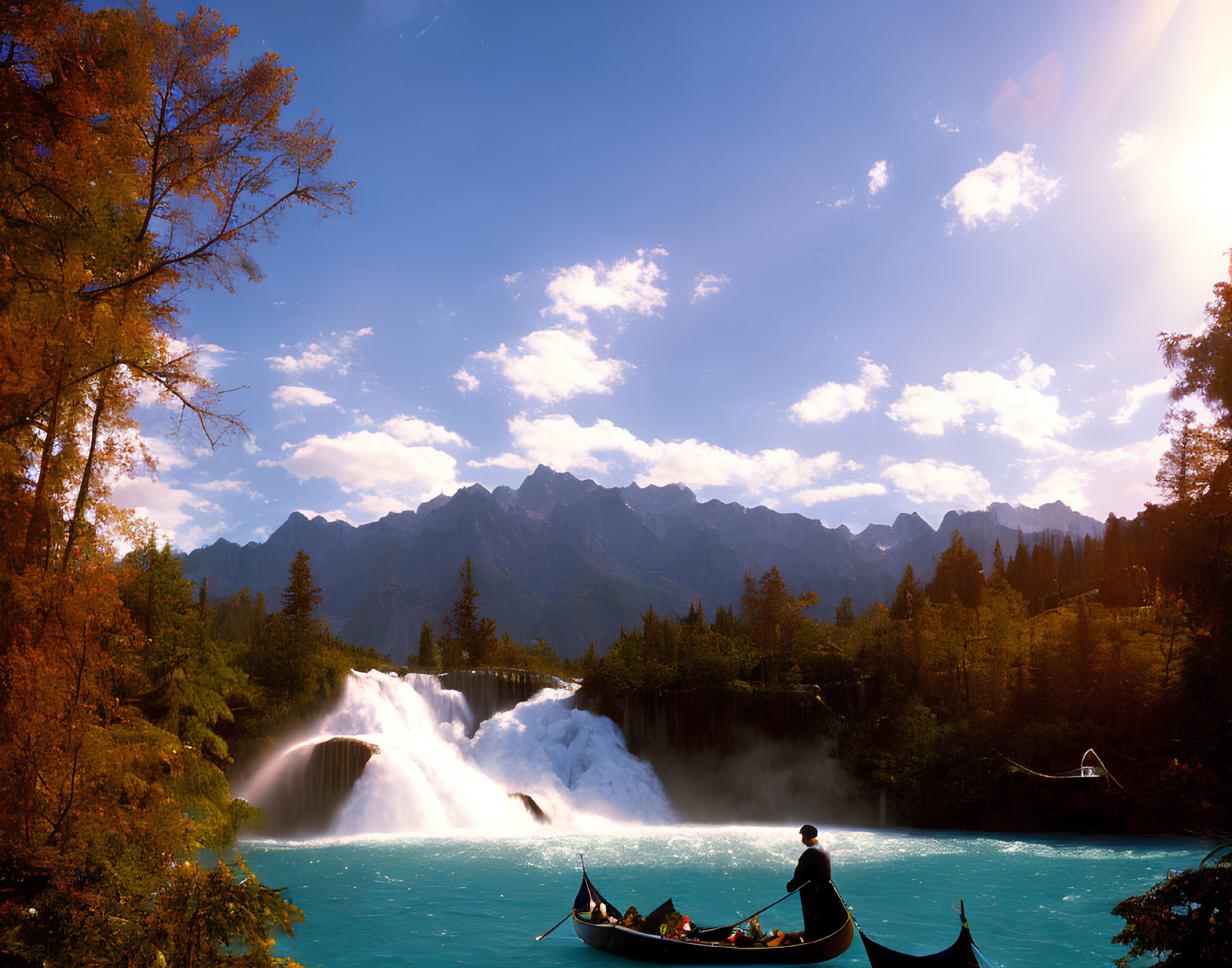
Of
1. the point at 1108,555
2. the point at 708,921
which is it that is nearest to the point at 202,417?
the point at 708,921

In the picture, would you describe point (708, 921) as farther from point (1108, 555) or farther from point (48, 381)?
point (1108, 555)

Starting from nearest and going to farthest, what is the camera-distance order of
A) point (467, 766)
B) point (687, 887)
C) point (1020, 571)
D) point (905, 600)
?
point (687, 887)
point (467, 766)
point (905, 600)
point (1020, 571)

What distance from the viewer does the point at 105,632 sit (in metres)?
11.1

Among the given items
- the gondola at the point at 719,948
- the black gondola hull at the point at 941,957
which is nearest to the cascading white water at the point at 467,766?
the gondola at the point at 719,948

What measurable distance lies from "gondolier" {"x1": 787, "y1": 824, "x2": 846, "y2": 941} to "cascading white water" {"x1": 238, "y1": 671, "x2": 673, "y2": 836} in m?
20.4

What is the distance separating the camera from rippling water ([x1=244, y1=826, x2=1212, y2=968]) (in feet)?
47.5

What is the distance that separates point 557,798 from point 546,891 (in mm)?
15503

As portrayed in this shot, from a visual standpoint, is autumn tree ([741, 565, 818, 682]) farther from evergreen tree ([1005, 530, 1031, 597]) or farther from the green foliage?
evergreen tree ([1005, 530, 1031, 597])

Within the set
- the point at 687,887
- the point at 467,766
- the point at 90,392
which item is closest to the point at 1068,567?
the point at 467,766

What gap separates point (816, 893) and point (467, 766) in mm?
26264

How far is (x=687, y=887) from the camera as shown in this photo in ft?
65.3

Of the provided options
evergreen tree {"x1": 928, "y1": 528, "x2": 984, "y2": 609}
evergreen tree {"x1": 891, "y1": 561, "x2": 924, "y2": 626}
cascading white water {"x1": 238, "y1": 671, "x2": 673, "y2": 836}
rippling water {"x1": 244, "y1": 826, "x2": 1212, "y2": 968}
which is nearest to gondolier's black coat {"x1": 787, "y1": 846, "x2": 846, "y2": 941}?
rippling water {"x1": 244, "y1": 826, "x2": 1212, "y2": 968}

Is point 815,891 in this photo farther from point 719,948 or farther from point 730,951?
point 719,948

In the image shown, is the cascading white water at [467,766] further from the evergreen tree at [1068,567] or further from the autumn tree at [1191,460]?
the evergreen tree at [1068,567]
